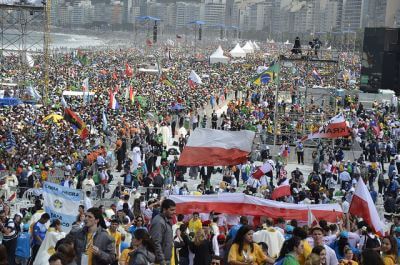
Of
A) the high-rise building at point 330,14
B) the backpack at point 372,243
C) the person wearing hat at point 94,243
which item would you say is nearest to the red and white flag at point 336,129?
the backpack at point 372,243

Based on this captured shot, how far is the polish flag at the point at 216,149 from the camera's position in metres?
11.5

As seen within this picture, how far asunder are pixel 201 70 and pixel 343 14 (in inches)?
3948

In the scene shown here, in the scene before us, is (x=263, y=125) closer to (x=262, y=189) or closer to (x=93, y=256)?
(x=262, y=189)

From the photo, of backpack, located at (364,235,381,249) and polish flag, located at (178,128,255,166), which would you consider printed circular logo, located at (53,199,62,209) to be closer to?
polish flag, located at (178,128,255,166)

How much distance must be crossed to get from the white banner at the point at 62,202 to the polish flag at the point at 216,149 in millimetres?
1809

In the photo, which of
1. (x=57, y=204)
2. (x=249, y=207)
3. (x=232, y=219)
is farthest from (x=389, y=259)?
(x=57, y=204)

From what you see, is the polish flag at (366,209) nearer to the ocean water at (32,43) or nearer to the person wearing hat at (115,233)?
the person wearing hat at (115,233)

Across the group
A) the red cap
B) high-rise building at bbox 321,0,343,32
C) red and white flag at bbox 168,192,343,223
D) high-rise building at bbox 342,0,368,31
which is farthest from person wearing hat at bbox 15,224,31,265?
high-rise building at bbox 321,0,343,32

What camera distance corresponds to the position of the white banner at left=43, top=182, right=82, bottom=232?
10.1 meters

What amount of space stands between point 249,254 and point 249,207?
2.78 m

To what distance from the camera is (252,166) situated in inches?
742

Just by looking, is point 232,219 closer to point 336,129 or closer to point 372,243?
point 372,243

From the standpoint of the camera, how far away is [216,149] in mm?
11547

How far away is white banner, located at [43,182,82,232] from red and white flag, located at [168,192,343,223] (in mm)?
1197
